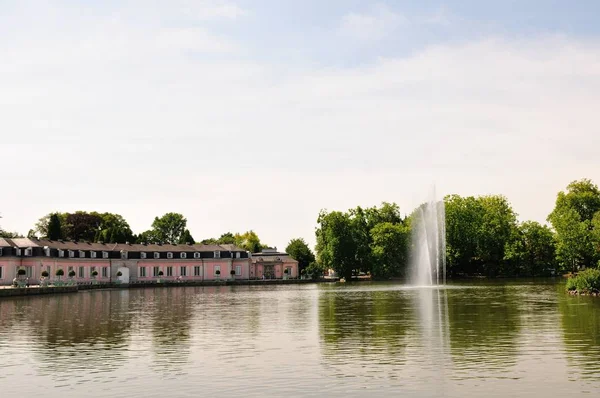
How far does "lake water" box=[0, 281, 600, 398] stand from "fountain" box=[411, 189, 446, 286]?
49214 mm

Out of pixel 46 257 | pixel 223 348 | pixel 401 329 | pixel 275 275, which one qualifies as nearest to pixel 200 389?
pixel 223 348

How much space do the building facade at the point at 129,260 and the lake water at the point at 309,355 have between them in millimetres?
48385

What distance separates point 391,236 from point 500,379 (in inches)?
3504

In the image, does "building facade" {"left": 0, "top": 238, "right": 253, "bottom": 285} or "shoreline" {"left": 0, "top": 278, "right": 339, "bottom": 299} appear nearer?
"shoreline" {"left": 0, "top": 278, "right": 339, "bottom": 299}

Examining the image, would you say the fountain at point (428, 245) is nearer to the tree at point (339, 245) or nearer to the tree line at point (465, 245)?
the tree line at point (465, 245)

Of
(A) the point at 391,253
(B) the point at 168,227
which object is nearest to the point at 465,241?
(A) the point at 391,253

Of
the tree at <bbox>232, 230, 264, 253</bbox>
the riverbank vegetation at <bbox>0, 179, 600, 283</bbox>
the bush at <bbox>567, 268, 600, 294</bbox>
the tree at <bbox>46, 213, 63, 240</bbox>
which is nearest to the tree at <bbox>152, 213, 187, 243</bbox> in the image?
the tree at <bbox>232, 230, 264, 253</bbox>

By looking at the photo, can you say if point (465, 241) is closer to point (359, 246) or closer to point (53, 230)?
point (359, 246)

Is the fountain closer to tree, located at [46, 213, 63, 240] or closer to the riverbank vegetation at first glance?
the riverbank vegetation

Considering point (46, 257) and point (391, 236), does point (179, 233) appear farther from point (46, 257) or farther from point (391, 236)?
point (46, 257)

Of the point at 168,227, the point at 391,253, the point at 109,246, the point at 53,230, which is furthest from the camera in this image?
the point at 168,227

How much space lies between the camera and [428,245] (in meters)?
90.9

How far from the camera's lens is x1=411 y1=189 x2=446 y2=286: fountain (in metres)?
81.2

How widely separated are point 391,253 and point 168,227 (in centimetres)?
5968
